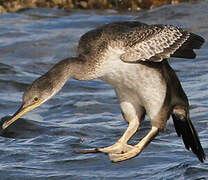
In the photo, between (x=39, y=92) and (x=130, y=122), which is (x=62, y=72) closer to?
(x=39, y=92)

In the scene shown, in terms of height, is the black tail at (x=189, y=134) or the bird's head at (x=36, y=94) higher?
the bird's head at (x=36, y=94)

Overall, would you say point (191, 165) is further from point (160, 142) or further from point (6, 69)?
point (6, 69)

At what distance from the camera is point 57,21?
641 inches

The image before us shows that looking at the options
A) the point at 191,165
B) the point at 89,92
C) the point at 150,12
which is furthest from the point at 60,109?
the point at 150,12

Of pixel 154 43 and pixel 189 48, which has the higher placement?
pixel 154 43

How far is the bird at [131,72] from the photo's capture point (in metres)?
7.27

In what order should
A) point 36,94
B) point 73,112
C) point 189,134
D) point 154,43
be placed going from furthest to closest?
point 73,112, point 189,134, point 154,43, point 36,94

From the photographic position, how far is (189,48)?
7770 millimetres

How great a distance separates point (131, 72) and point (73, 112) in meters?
3.89

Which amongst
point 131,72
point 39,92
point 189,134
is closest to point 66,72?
point 39,92

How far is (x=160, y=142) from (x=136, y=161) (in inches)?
25.6

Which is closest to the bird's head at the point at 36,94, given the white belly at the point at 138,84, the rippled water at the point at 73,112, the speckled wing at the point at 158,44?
the white belly at the point at 138,84

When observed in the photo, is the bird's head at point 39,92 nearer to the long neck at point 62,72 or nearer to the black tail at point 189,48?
the long neck at point 62,72

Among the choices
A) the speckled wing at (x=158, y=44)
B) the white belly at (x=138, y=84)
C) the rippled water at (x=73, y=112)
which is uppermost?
the speckled wing at (x=158, y=44)
